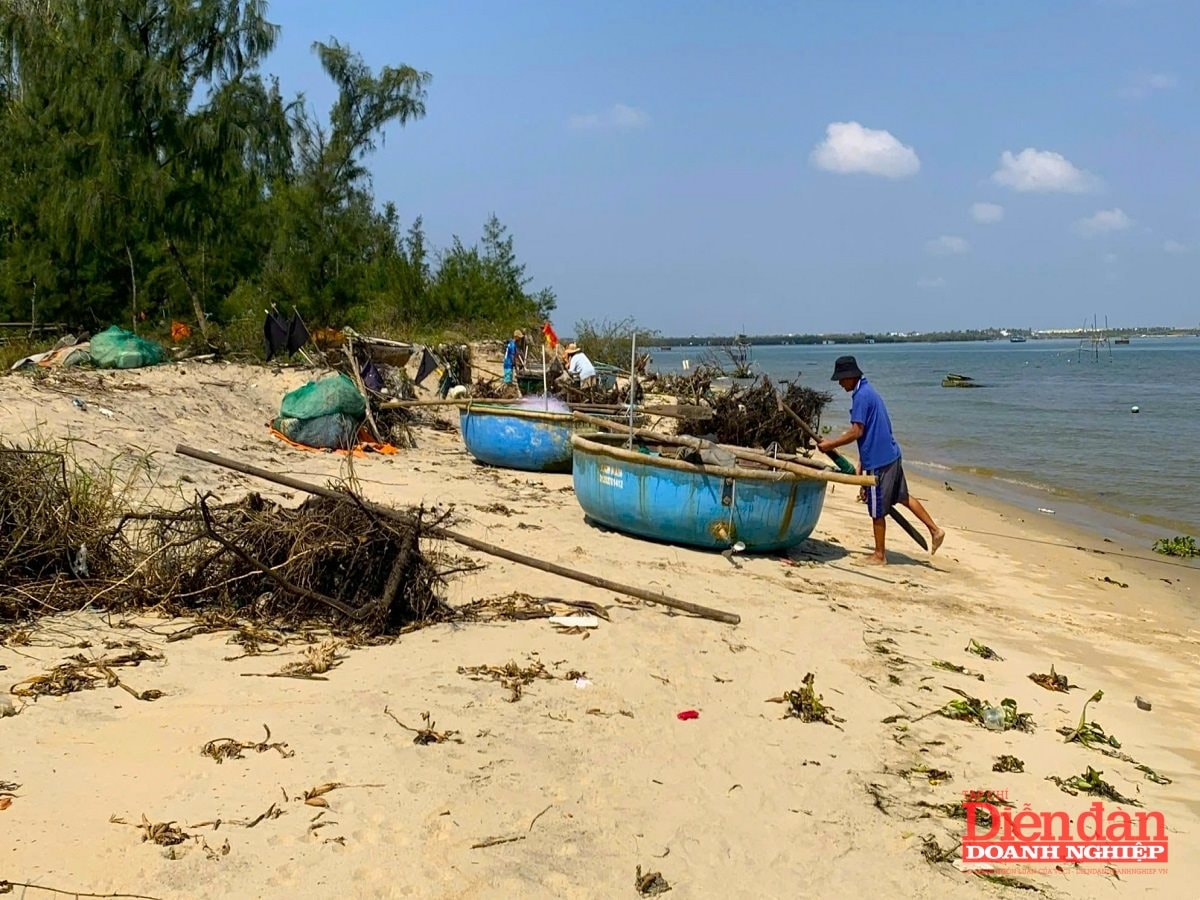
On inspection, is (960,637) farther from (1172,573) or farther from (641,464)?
(1172,573)

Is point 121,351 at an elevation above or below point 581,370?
above

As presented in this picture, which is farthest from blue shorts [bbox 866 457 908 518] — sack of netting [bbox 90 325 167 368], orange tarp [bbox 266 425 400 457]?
sack of netting [bbox 90 325 167 368]

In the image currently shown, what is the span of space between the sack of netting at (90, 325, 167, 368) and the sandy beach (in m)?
8.25

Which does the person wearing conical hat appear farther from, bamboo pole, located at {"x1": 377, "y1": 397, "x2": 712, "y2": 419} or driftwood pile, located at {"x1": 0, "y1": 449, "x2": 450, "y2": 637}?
driftwood pile, located at {"x1": 0, "y1": 449, "x2": 450, "y2": 637}

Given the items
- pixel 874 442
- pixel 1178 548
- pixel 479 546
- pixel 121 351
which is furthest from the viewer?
pixel 121 351

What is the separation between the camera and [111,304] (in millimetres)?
19188

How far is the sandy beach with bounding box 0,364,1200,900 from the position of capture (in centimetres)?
307

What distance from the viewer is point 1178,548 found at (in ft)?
35.3

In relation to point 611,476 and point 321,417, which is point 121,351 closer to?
point 321,417

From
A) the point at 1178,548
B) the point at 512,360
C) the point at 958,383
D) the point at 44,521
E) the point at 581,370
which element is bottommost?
the point at 1178,548

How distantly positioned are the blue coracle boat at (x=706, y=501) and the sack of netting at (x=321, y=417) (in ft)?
16.0

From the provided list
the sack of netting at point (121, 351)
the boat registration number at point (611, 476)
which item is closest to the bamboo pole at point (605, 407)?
the boat registration number at point (611, 476)

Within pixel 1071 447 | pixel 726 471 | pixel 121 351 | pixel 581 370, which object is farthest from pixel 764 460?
pixel 1071 447

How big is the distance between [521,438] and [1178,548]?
7.65 meters
